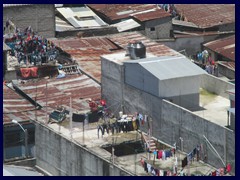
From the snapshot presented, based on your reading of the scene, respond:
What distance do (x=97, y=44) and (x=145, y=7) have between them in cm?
1212

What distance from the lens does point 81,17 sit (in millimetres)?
105312

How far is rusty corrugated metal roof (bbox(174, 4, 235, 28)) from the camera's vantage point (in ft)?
349

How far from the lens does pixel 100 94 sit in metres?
82.9

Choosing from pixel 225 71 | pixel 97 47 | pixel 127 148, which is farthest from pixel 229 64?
pixel 127 148

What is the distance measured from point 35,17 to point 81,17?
6.87 m

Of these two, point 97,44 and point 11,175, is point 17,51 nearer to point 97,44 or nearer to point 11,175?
point 97,44

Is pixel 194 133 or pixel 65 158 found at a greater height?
pixel 194 133

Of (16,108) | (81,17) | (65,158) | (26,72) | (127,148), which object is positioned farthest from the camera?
(81,17)

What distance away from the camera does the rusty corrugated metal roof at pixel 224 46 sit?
97.9m

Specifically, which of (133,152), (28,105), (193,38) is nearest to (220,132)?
(133,152)

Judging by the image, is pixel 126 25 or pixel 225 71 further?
pixel 126 25

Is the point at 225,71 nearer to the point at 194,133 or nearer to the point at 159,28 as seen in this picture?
the point at 159,28

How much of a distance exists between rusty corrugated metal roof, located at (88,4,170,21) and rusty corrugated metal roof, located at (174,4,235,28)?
156 inches

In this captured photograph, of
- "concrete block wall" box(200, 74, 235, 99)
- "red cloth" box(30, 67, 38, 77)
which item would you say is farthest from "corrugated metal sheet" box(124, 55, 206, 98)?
"red cloth" box(30, 67, 38, 77)
